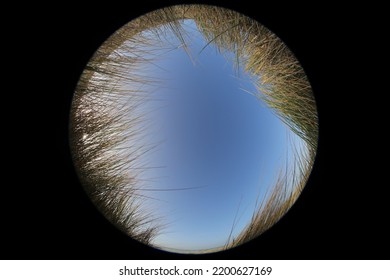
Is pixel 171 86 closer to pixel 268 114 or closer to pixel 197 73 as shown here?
pixel 197 73

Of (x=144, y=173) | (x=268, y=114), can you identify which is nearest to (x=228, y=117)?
(x=268, y=114)

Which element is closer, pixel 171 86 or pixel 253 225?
pixel 171 86

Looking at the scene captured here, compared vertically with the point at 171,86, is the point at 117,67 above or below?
above

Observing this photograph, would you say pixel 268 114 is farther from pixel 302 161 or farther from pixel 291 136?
pixel 302 161

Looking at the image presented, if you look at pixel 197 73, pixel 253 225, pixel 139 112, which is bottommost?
pixel 253 225
